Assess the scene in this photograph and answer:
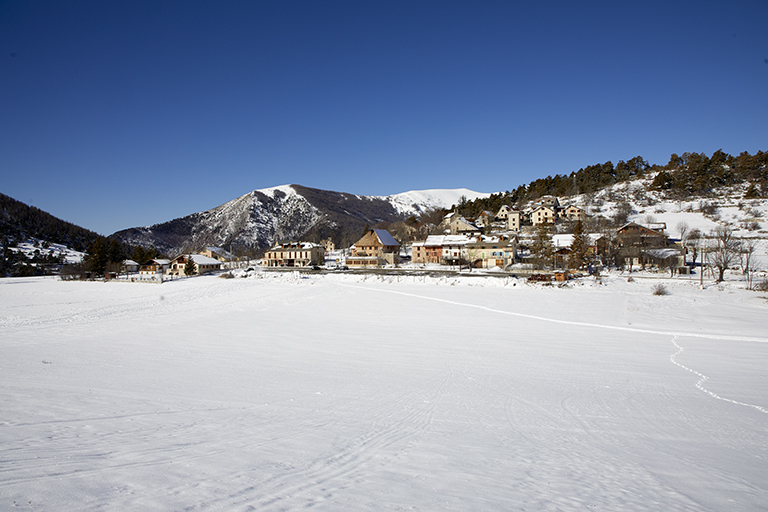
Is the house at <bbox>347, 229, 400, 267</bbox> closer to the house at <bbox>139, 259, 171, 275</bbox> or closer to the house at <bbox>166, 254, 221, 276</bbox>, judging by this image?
the house at <bbox>166, 254, 221, 276</bbox>

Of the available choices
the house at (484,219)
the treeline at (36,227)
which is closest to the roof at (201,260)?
the house at (484,219)

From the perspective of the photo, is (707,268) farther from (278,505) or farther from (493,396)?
(278,505)

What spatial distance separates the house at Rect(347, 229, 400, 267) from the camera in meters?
70.1

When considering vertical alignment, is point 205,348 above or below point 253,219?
below

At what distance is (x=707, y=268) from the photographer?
149 feet

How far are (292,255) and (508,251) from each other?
44.6 meters

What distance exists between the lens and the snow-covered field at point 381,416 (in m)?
4.47

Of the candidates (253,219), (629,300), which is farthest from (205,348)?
(253,219)

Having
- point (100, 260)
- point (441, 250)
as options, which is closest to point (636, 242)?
point (441, 250)

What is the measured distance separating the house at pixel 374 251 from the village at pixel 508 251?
0.20 m

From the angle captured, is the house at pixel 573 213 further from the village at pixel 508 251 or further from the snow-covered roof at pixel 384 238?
the snow-covered roof at pixel 384 238

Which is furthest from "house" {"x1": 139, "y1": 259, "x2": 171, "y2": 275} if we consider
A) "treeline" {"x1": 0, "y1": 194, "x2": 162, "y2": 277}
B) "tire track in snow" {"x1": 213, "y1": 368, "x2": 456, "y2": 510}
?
"tire track in snow" {"x1": 213, "y1": 368, "x2": 456, "y2": 510}

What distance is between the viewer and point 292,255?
77.7 meters

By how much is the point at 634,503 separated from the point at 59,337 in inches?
829
